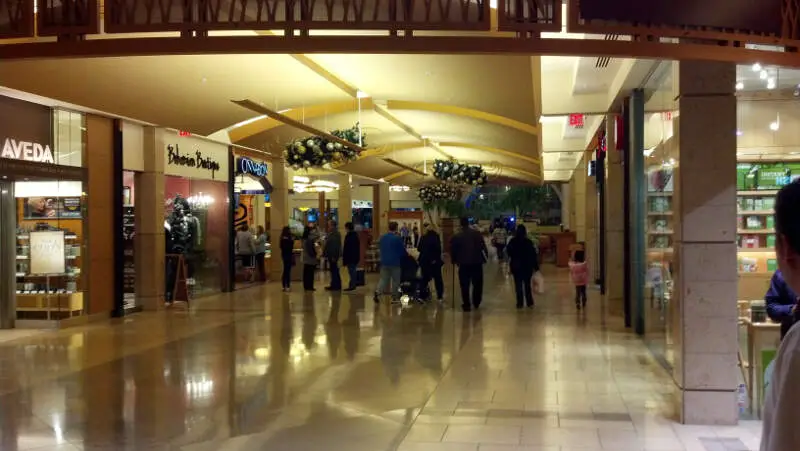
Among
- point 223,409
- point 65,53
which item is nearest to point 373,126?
point 223,409

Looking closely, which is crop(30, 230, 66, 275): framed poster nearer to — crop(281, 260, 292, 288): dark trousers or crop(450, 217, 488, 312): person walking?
crop(281, 260, 292, 288): dark trousers

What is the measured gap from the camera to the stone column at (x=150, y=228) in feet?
46.1

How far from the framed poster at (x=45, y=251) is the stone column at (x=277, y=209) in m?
8.42

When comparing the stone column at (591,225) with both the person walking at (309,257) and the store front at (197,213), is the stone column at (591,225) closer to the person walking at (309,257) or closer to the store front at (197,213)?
the person walking at (309,257)

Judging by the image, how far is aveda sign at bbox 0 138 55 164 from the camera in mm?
10784

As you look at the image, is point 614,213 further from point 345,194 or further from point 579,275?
point 345,194

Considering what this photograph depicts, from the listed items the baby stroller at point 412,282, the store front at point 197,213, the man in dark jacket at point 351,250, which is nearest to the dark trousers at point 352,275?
the man in dark jacket at point 351,250

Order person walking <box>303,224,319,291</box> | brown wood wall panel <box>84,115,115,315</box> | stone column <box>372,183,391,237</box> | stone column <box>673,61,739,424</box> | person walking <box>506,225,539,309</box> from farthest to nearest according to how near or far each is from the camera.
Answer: stone column <box>372,183,391,237</box> < person walking <box>303,224,319,291</box> < person walking <box>506,225,539,309</box> < brown wood wall panel <box>84,115,115,315</box> < stone column <box>673,61,739,424</box>

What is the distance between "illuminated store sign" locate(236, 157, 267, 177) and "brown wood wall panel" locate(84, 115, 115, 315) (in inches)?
219

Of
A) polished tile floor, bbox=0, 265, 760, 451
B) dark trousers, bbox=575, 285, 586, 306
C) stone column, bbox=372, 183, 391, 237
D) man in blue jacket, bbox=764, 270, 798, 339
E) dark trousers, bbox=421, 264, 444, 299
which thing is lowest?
polished tile floor, bbox=0, 265, 760, 451

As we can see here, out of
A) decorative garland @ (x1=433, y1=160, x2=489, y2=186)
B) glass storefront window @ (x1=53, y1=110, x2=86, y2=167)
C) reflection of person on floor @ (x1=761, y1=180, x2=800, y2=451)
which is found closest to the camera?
reflection of person on floor @ (x1=761, y1=180, x2=800, y2=451)

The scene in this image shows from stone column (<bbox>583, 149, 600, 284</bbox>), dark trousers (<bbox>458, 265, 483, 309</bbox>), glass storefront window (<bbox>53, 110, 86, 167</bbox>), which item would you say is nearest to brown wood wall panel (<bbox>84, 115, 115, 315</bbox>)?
glass storefront window (<bbox>53, 110, 86, 167</bbox>)

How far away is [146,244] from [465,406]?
914 cm

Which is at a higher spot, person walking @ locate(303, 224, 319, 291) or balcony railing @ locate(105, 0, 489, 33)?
balcony railing @ locate(105, 0, 489, 33)
